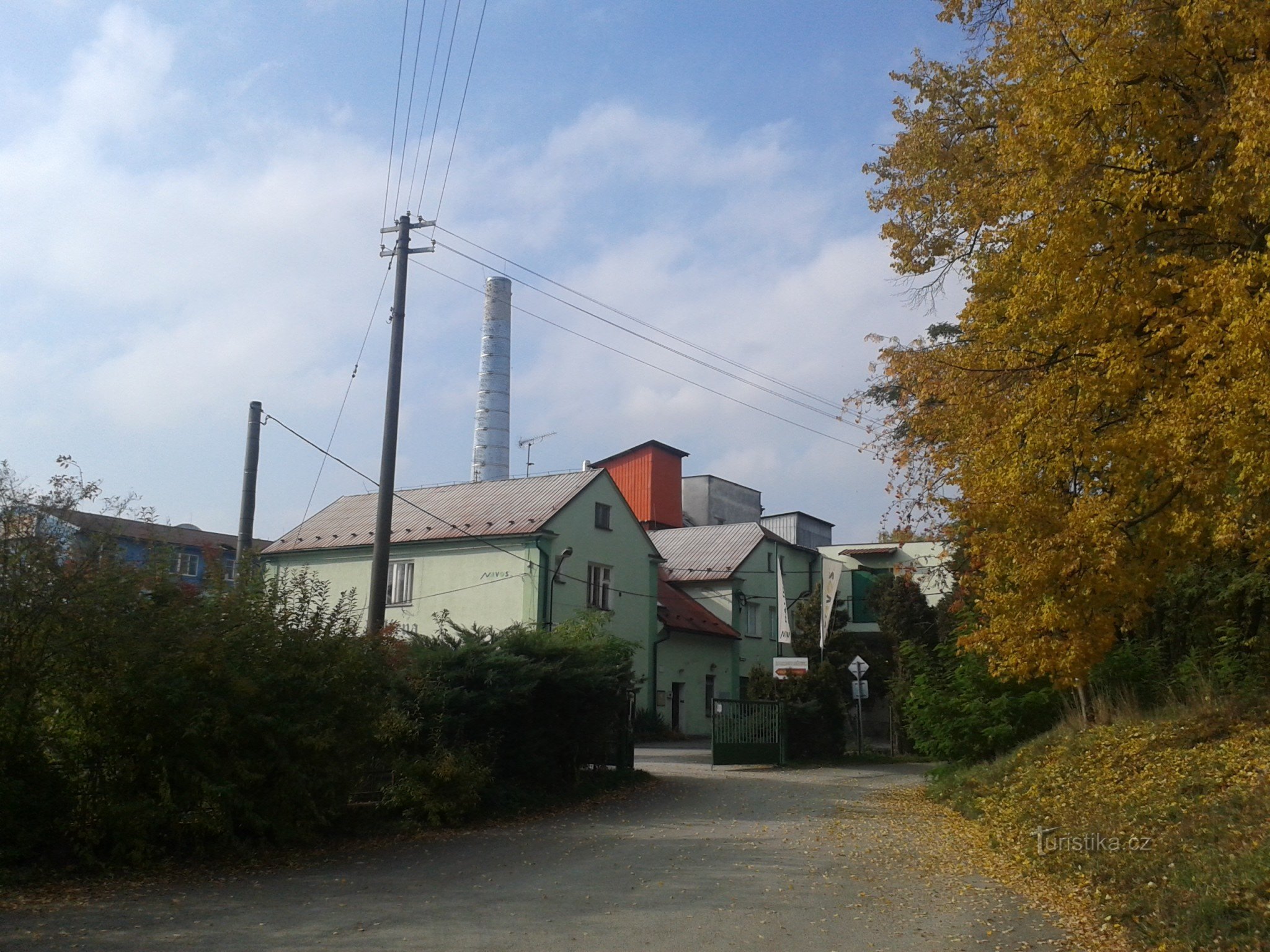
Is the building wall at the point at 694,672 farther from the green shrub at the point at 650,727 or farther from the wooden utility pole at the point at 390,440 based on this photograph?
the wooden utility pole at the point at 390,440

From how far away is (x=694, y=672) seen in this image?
140 feet

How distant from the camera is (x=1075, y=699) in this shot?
17.4m

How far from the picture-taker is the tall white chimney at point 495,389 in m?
49.9

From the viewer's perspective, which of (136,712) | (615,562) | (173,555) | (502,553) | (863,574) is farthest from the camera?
(863,574)

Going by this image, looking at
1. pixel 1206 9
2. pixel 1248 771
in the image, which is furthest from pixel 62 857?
pixel 1206 9

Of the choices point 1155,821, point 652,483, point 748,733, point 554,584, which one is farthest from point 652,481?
point 1155,821

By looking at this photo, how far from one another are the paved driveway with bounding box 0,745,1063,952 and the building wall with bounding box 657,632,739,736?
87.4ft

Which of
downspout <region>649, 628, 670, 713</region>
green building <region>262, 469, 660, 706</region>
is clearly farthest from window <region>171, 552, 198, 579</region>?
downspout <region>649, 628, 670, 713</region>

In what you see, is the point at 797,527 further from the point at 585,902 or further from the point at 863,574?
the point at 585,902

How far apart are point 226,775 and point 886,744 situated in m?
33.9

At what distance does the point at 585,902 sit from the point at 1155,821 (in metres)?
4.91

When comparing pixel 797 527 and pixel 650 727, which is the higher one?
pixel 797 527

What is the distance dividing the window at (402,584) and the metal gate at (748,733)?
545 inches

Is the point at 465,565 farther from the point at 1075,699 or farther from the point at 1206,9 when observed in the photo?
the point at 1206,9
